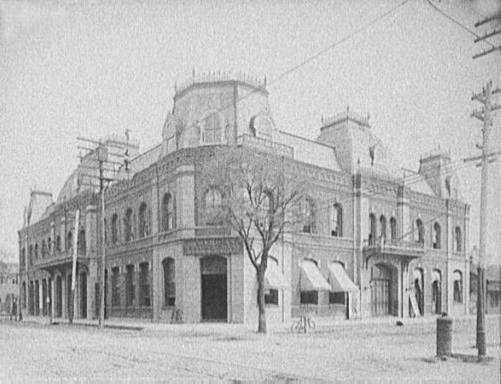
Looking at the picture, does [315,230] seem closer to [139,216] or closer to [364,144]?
[364,144]

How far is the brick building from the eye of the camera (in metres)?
23.2

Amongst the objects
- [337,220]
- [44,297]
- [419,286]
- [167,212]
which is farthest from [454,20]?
[44,297]

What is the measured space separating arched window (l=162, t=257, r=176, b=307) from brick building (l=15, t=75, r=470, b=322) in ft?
0.19

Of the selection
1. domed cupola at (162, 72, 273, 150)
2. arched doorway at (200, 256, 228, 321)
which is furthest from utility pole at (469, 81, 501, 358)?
arched doorway at (200, 256, 228, 321)

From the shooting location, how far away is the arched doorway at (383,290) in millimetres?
28312

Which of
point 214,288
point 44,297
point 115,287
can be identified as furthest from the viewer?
point 44,297

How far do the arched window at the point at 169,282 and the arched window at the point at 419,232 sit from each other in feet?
44.1

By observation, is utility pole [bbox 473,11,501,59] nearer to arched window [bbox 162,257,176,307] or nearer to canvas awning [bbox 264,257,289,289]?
canvas awning [bbox 264,257,289,289]

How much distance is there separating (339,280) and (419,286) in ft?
22.2

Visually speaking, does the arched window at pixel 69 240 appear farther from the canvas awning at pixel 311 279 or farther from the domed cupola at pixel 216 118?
the canvas awning at pixel 311 279

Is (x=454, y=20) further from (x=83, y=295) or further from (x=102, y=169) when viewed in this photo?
(x=83, y=295)

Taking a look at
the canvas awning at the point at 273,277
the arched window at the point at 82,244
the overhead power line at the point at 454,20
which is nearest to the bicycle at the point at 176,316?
the canvas awning at the point at 273,277

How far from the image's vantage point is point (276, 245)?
2397cm

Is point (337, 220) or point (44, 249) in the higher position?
point (337, 220)
